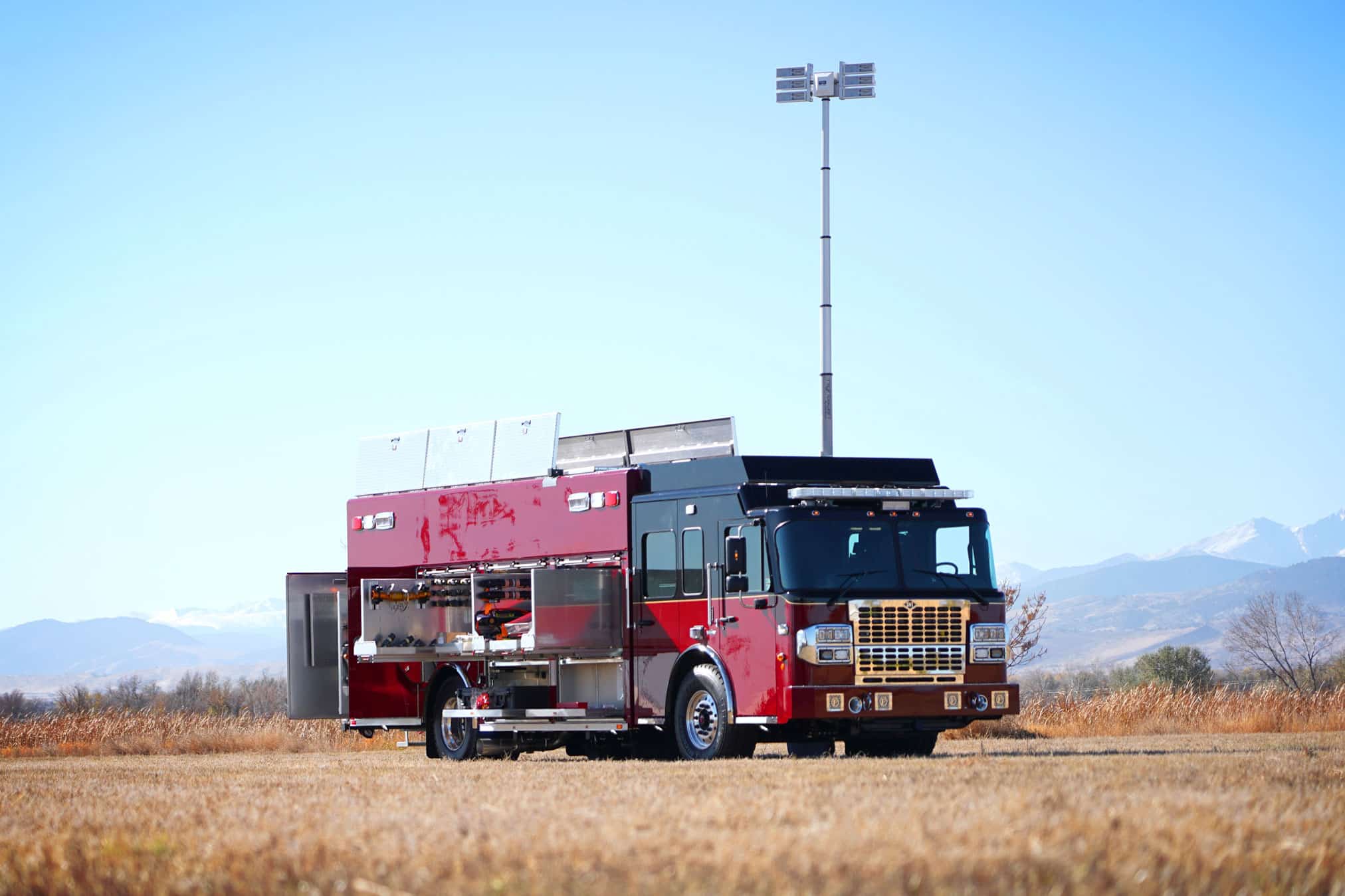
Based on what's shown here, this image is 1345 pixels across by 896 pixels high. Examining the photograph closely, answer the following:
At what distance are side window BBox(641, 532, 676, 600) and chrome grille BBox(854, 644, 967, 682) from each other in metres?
2.56

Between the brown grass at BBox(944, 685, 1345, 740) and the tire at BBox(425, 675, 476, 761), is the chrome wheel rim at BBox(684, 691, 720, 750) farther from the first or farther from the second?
the brown grass at BBox(944, 685, 1345, 740)

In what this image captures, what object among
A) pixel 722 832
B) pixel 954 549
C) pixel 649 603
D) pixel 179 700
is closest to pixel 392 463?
pixel 649 603

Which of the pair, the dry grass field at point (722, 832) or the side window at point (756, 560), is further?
the side window at point (756, 560)

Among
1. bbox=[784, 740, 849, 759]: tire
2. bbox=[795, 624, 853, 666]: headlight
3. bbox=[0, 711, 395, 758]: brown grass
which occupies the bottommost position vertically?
bbox=[0, 711, 395, 758]: brown grass

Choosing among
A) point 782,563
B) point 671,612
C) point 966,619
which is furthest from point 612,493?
point 966,619

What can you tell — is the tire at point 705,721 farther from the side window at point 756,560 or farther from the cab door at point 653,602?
the side window at point 756,560

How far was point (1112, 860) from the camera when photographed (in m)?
8.96

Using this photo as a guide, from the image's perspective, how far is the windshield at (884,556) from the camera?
19.8 m

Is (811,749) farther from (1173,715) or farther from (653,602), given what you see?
A: (1173,715)

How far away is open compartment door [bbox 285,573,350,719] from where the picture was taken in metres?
25.9

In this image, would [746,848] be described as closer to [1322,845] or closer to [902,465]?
[1322,845]

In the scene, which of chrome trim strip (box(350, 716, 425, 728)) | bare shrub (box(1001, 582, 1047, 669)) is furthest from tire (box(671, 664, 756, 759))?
bare shrub (box(1001, 582, 1047, 669))

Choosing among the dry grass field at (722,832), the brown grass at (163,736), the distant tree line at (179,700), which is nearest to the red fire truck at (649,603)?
the dry grass field at (722,832)

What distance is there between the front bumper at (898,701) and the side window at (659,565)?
247cm
